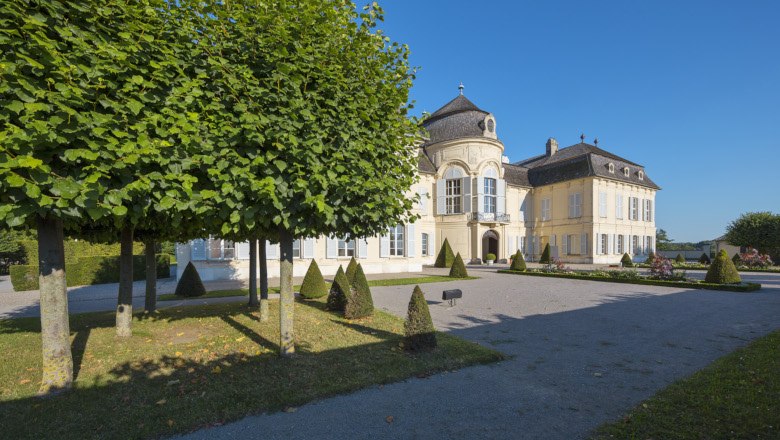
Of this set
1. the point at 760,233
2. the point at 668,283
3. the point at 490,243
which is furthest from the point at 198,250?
the point at 760,233

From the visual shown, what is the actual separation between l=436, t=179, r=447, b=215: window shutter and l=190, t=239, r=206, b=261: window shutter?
57.5ft

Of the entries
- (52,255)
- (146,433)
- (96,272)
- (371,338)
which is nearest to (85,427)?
(146,433)

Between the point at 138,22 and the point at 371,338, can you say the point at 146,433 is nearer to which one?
the point at 371,338

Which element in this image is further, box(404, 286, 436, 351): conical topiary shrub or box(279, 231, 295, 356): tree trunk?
box(404, 286, 436, 351): conical topiary shrub

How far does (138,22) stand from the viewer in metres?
4.14

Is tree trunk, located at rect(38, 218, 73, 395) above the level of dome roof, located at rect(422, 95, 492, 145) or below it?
below

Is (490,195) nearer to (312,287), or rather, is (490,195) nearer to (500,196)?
(500,196)

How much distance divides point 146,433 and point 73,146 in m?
2.97

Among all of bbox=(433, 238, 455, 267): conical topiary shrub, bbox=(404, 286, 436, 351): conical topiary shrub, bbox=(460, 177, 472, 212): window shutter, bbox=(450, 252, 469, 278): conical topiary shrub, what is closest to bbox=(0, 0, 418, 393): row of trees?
bbox=(404, 286, 436, 351): conical topiary shrub

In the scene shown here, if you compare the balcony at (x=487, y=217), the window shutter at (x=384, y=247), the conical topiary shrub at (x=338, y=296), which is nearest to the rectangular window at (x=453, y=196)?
the balcony at (x=487, y=217)

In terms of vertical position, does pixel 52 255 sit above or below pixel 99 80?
below

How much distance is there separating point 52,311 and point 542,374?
6.44m

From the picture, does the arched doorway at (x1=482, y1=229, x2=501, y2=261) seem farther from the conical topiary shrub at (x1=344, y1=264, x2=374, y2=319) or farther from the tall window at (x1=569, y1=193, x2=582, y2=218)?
the conical topiary shrub at (x1=344, y1=264, x2=374, y2=319)

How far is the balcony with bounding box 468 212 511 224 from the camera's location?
27.7 meters
